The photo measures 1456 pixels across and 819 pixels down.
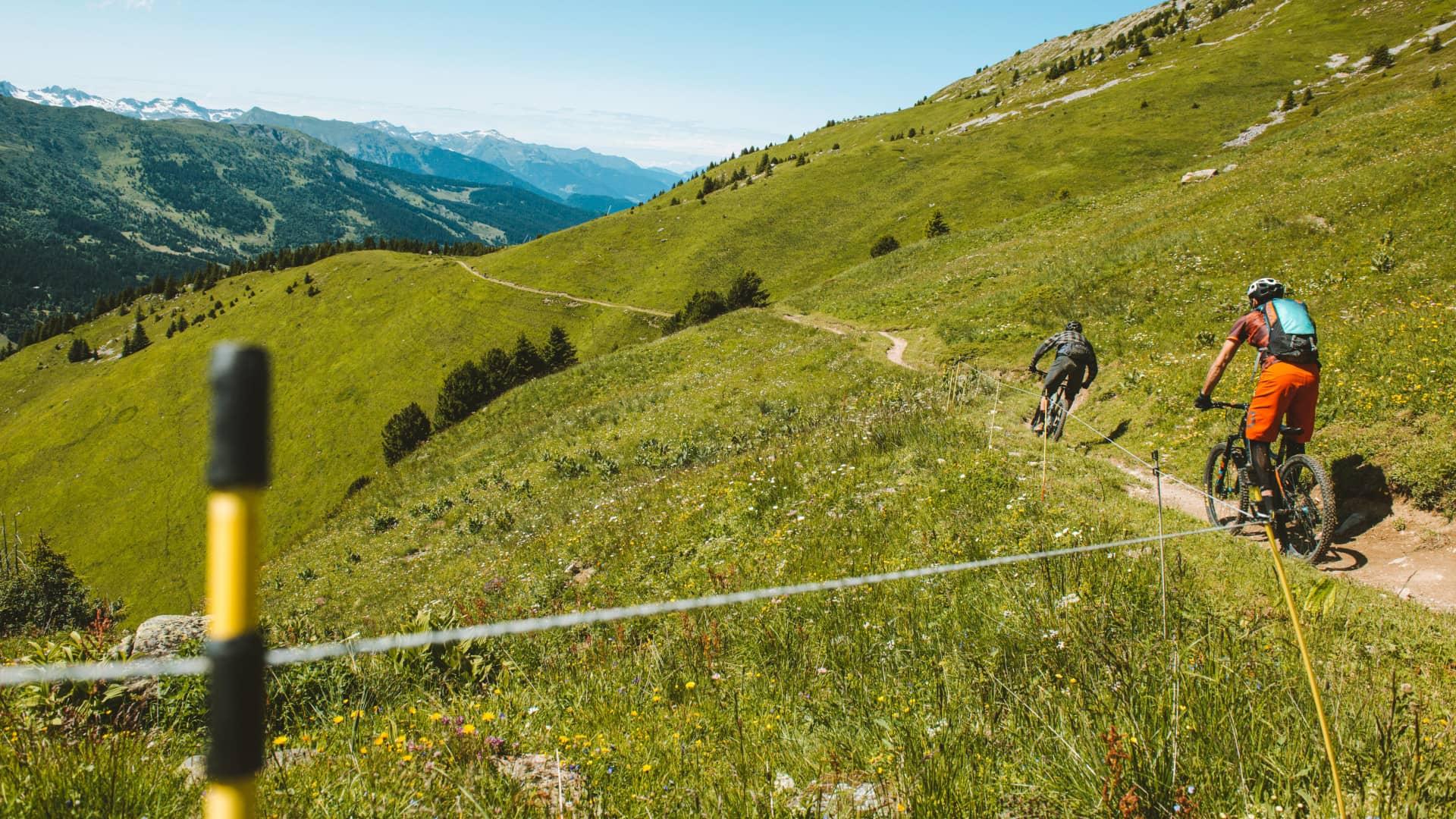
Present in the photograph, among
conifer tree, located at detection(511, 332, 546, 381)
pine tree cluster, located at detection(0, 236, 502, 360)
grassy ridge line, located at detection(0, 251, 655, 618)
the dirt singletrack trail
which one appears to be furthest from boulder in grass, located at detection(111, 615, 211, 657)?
pine tree cluster, located at detection(0, 236, 502, 360)

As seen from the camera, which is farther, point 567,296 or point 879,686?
point 567,296

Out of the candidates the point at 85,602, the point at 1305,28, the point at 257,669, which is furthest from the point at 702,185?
the point at 257,669

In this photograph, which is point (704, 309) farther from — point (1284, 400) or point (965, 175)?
point (1284, 400)

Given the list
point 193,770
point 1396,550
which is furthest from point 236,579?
point 1396,550

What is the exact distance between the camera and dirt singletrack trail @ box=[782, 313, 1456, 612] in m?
8.70

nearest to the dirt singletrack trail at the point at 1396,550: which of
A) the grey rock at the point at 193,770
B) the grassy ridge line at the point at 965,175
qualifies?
the grey rock at the point at 193,770

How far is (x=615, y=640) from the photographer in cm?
737

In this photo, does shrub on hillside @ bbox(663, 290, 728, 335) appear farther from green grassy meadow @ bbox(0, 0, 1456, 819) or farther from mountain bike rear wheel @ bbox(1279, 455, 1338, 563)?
mountain bike rear wheel @ bbox(1279, 455, 1338, 563)

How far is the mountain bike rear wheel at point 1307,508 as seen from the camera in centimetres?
927

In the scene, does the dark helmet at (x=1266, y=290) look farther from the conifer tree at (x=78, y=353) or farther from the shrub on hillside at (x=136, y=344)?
the conifer tree at (x=78, y=353)

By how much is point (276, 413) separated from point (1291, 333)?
117 metres

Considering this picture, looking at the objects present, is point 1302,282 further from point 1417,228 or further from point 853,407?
point 853,407

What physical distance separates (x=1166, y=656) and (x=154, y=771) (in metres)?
6.67

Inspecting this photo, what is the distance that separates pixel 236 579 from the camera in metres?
1.05
